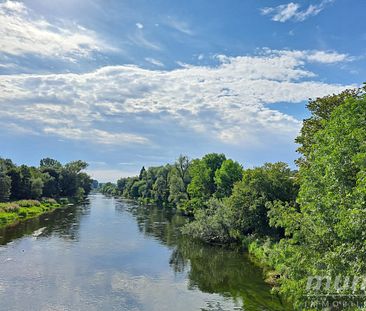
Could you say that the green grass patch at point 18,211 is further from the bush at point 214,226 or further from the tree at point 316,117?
the tree at point 316,117

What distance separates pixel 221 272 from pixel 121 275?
8.94 m

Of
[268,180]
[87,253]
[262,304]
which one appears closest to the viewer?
[262,304]

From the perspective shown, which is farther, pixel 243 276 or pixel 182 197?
pixel 182 197

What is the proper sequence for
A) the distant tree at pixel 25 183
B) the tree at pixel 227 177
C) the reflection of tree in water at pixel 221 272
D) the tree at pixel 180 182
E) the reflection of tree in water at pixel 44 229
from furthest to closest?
the tree at pixel 180 182
the distant tree at pixel 25 183
the tree at pixel 227 177
the reflection of tree in water at pixel 44 229
the reflection of tree in water at pixel 221 272

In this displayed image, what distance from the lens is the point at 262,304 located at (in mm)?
22844

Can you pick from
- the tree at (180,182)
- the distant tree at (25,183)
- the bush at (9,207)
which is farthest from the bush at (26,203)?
the tree at (180,182)

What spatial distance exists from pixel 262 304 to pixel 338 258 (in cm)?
1127

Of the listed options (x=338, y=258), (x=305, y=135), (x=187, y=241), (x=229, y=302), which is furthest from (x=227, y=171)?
(x=338, y=258)

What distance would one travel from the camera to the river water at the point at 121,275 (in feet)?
73.3

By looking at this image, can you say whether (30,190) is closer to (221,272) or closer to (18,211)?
(18,211)

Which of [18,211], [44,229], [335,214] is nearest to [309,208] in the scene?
[335,214]

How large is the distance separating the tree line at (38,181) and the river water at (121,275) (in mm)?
31522

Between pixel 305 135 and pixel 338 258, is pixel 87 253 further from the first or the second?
pixel 338 258

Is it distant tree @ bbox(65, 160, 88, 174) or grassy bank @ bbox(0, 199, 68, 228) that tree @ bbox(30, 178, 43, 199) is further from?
distant tree @ bbox(65, 160, 88, 174)
